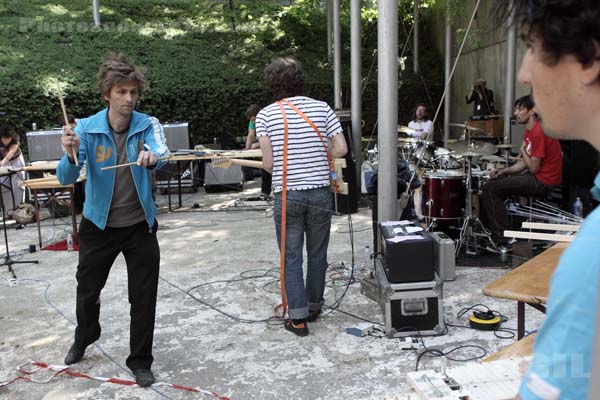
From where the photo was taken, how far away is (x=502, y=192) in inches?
241

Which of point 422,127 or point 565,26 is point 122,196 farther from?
point 422,127

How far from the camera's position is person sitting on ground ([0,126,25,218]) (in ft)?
28.9

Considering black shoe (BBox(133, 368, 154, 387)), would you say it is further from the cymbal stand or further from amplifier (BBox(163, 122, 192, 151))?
amplifier (BBox(163, 122, 192, 151))

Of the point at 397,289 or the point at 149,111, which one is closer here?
the point at 397,289

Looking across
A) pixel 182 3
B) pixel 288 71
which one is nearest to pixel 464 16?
pixel 182 3

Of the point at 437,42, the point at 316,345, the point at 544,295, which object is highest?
the point at 437,42

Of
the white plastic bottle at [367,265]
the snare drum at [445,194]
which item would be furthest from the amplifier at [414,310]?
the snare drum at [445,194]

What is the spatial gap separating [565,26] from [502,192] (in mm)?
5618

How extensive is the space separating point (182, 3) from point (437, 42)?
8324 millimetres

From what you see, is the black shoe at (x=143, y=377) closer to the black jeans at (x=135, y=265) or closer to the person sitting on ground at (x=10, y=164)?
the black jeans at (x=135, y=265)

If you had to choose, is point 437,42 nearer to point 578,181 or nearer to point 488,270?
point 578,181

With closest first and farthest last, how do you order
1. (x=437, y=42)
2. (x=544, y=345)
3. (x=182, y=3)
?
(x=544, y=345) → (x=437, y=42) → (x=182, y=3)

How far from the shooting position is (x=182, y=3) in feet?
62.6

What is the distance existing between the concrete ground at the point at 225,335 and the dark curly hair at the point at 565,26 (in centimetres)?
235
